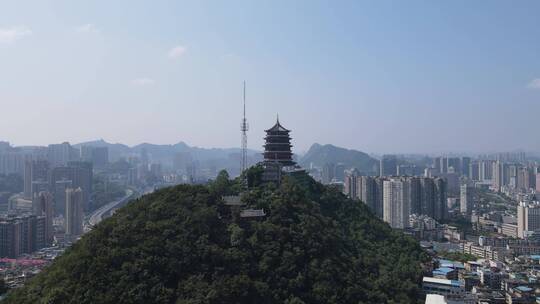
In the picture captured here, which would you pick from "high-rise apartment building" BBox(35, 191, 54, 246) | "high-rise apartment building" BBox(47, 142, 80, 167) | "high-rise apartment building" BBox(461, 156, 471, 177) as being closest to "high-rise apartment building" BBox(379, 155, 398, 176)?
"high-rise apartment building" BBox(461, 156, 471, 177)

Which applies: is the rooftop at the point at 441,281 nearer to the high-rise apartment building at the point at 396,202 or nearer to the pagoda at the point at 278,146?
the pagoda at the point at 278,146

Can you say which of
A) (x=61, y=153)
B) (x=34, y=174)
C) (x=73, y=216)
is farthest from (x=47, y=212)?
(x=61, y=153)

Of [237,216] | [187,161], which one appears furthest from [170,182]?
[237,216]

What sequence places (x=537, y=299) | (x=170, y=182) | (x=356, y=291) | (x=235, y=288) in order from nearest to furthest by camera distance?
(x=235, y=288) → (x=356, y=291) → (x=537, y=299) → (x=170, y=182)

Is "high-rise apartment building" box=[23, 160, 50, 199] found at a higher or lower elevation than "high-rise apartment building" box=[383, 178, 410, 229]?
higher

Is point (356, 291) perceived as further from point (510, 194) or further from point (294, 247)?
point (510, 194)

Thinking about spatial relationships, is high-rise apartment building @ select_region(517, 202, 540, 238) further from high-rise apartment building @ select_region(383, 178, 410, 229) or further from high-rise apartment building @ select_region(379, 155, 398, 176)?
high-rise apartment building @ select_region(379, 155, 398, 176)
